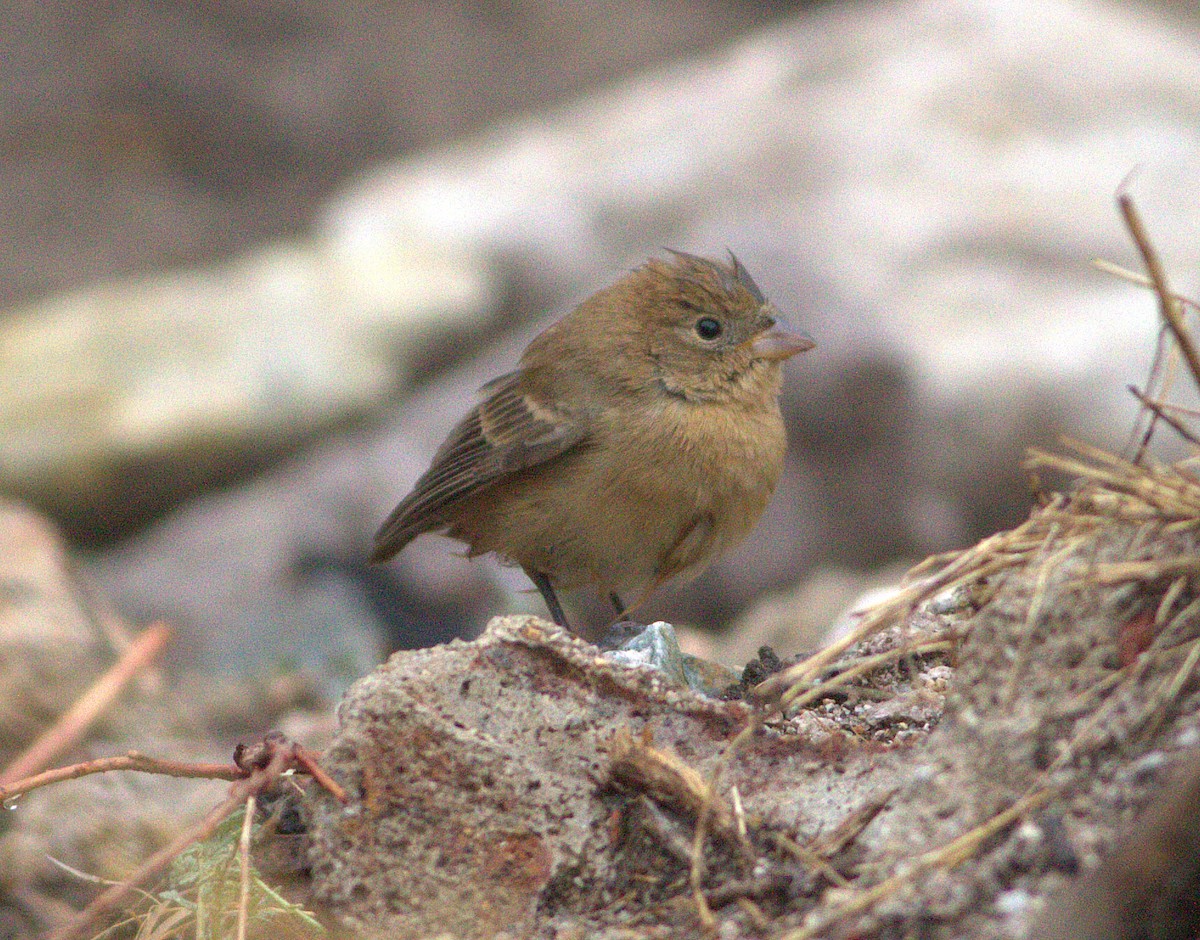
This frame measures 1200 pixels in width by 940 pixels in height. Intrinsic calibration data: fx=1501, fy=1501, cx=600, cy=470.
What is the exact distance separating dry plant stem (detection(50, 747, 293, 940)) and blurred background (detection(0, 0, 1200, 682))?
3.23m

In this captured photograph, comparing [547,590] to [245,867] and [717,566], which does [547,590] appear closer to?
[245,867]

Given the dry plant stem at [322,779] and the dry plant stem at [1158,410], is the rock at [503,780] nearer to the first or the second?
the dry plant stem at [322,779]

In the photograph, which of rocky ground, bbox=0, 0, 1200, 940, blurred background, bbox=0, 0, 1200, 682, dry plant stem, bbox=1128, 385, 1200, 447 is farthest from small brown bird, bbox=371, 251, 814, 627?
dry plant stem, bbox=1128, 385, 1200, 447

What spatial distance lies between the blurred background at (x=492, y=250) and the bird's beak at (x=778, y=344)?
5.19 feet

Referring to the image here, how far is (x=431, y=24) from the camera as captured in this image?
12125mm

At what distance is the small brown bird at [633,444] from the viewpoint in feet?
14.3

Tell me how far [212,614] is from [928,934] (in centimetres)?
593

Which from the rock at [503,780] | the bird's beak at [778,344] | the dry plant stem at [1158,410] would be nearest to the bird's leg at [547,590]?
the bird's beak at [778,344]

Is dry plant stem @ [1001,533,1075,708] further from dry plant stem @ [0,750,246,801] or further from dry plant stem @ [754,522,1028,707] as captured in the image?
dry plant stem @ [0,750,246,801]

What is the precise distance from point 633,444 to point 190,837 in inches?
84.8

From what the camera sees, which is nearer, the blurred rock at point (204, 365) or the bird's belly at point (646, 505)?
the bird's belly at point (646, 505)

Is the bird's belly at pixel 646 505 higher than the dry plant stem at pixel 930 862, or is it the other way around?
the bird's belly at pixel 646 505

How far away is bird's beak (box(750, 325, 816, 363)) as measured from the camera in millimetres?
4656

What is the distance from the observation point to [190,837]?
2.48m
